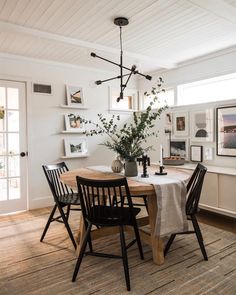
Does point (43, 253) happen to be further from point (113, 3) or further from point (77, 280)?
point (113, 3)

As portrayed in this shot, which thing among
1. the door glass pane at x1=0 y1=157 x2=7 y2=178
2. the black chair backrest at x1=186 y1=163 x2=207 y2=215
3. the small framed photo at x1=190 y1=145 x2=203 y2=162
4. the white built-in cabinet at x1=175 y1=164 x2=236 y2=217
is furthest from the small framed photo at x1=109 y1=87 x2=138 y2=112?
the black chair backrest at x1=186 y1=163 x2=207 y2=215

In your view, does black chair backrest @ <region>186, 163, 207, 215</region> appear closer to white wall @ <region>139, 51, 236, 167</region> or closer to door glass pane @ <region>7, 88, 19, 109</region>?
white wall @ <region>139, 51, 236, 167</region>

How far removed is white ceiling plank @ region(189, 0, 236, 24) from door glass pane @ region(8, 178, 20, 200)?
347 centimetres

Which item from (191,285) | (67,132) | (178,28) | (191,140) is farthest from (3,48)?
(191,285)

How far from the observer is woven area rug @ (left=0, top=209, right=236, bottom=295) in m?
2.03

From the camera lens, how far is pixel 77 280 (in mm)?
2154

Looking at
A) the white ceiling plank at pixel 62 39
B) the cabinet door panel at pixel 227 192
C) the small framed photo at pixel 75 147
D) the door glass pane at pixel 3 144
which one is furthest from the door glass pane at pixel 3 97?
the cabinet door panel at pixel 227 192

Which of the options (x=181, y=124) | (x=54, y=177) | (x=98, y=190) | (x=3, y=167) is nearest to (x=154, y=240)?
(x=98, y=190)

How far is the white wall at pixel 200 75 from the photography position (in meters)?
3.71

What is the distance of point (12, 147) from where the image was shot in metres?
4.03

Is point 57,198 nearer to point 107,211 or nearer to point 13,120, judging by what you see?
point 107,211

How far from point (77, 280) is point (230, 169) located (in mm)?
2539

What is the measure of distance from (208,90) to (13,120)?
3.15 m

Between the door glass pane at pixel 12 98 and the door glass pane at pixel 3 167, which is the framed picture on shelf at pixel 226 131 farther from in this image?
Answer: the door glass pane at pixel 3 167
